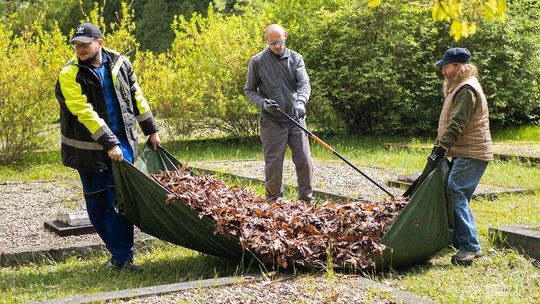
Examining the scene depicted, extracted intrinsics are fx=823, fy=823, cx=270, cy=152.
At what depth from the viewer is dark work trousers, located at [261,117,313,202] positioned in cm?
754

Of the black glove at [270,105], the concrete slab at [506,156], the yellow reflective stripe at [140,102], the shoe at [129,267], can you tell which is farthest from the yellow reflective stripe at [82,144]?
the concrete slab at [506,156]

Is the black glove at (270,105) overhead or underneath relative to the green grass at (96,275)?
overhead

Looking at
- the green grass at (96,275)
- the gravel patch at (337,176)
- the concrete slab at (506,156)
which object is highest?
the concrete slab at (506,156)

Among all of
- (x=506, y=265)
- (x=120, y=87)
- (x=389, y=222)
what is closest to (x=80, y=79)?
(x=120, y=87)

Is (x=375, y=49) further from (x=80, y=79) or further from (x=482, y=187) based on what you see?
(x=80, y=79)

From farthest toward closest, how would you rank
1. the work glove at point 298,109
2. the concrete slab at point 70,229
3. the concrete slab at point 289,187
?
the concrete slab at point 289,187 < the work glove at point 298,109 < the concrete slab at point 70,229

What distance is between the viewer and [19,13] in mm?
28422

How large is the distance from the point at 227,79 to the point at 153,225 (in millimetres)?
9322

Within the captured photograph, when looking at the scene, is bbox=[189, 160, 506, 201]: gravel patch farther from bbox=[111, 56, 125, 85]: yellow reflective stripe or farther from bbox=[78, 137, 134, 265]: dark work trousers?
bbox=[111, 56, 125, 85]: yellow reflective stripe

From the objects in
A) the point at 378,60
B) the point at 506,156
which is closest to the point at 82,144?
the point at 506,156

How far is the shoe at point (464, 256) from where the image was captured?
5.90m

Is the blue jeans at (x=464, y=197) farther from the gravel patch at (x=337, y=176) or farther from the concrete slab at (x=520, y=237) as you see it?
the gravel patch at (x=337, y=176)

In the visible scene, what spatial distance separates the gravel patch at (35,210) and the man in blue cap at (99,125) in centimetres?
87

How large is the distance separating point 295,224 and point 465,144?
141cm
